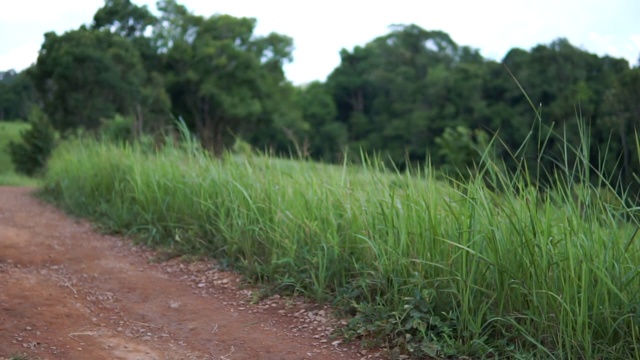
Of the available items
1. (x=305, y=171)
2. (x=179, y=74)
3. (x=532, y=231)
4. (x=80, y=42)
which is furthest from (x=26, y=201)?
(x=179, y=74)

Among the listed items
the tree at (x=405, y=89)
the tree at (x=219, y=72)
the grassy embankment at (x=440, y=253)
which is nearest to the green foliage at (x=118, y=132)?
the grassy embankment at (x=440, y=253)

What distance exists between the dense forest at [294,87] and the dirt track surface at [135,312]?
1419cm

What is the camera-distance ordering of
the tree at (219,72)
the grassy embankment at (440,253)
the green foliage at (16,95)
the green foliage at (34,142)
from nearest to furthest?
the grassy embankment at (440,253), the green foliage at (34,142), the green foliage at (16,95), the tree at (219,72)

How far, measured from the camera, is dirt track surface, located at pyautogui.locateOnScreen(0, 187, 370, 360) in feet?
11.9

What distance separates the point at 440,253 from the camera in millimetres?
3900

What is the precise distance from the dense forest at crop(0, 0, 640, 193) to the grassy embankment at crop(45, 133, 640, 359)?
13940mm

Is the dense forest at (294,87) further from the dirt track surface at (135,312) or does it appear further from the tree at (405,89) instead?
the dirt track surface at (135,312)

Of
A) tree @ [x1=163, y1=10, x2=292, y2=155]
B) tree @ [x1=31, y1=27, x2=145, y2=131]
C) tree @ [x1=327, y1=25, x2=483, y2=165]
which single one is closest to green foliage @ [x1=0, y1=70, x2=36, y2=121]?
tree @ [x1=31, y1=27, x2=145, y2=131]

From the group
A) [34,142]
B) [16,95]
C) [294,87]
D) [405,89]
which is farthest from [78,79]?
[405,89]

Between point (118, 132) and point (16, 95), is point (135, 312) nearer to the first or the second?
point (118, 132)

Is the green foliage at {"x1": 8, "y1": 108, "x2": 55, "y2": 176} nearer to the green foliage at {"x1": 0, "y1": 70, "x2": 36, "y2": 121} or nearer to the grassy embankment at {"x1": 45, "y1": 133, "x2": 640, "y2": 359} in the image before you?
the green foliage at {"x1": 0, "y1": 70, "x2": 36, "y2": 121}

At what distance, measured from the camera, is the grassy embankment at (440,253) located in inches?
128

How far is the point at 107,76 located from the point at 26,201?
1881cm

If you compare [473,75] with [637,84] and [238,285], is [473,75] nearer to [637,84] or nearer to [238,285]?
[637,84]
